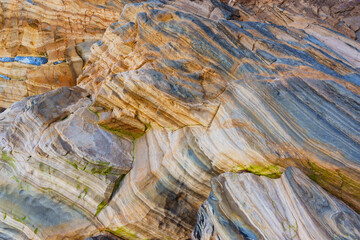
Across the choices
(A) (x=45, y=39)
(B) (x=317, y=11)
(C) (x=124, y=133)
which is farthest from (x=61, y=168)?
(B) (x=317, y=11)

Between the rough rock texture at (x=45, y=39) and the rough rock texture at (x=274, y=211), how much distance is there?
46.7ft

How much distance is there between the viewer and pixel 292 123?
6.90 m

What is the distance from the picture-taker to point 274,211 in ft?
19.6

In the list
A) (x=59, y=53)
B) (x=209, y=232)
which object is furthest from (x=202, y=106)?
(x=59, y=53)

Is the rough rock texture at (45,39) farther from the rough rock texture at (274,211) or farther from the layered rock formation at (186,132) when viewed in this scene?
the rough rock texture at (274,211)

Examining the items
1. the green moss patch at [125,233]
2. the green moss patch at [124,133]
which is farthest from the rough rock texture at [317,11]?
the green moss patch at [125,233]

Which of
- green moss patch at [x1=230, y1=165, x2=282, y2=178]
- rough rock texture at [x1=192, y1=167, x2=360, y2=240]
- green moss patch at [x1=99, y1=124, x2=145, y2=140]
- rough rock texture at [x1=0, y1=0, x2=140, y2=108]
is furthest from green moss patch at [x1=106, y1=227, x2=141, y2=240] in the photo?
rough rock texture at [x1=0, y1=0, x2=140, y2=108]

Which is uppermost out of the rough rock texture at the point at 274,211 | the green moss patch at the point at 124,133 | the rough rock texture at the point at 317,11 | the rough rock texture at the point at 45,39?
the rough rock texture at the point at 317,11

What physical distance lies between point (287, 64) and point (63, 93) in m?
9.15

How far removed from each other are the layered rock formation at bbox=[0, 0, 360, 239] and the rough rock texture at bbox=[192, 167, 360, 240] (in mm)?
62

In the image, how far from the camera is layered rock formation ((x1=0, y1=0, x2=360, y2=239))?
6.68 meters

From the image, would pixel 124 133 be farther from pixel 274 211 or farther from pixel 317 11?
pixel 317 11

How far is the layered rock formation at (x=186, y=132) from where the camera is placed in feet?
21.9

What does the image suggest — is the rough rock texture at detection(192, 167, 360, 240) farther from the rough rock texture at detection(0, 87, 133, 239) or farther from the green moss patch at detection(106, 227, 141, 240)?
the rough rock texture at detection(0, 87, 133, 239)
